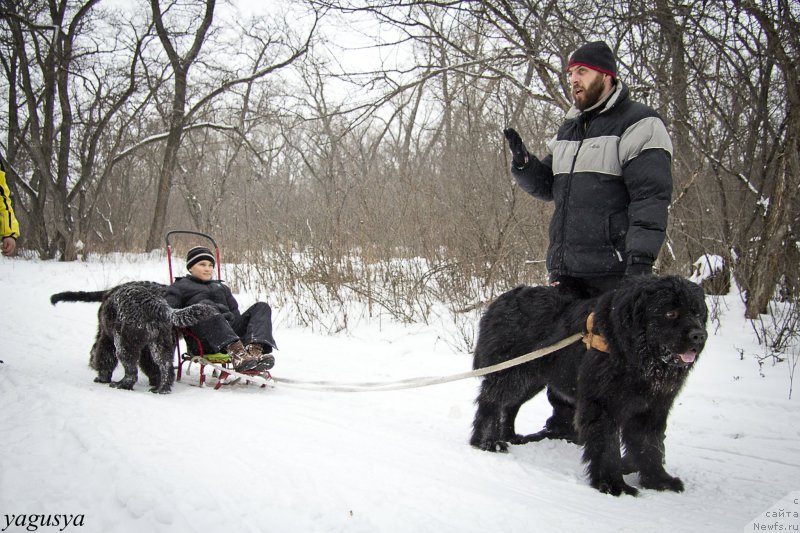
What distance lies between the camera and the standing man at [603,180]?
2551 millimetres

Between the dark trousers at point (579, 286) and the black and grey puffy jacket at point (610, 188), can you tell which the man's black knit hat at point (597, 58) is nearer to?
the black and grey puffy jacket at point (610, 188)

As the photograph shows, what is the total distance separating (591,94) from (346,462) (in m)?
2.57

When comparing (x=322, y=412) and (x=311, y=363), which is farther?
(x=311, y=363)

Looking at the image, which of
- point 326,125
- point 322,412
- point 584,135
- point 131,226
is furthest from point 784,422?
point 131,226

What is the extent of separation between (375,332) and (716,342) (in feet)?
13.7

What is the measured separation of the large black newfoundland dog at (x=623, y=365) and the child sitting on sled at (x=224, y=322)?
8.37 ft

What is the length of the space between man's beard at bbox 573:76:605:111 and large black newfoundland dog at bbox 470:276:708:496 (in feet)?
3.70

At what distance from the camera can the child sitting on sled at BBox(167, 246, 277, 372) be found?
172 inches

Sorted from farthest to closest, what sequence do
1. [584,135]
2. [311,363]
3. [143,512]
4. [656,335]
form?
[311,363], [584,135], [656,335], [143,512]

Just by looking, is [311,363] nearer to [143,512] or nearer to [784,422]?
[143,512]

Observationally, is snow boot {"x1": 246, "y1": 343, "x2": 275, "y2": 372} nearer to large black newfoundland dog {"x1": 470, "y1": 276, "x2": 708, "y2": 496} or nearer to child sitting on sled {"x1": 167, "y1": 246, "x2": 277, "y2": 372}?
child sitting on sled {"x1": 167, "y1": 246, "x2": 277, "y2": 372}

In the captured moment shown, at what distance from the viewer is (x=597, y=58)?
2.79 m

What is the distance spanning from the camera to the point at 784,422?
362 cm

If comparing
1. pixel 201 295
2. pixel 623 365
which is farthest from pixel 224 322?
pixel 623 365
